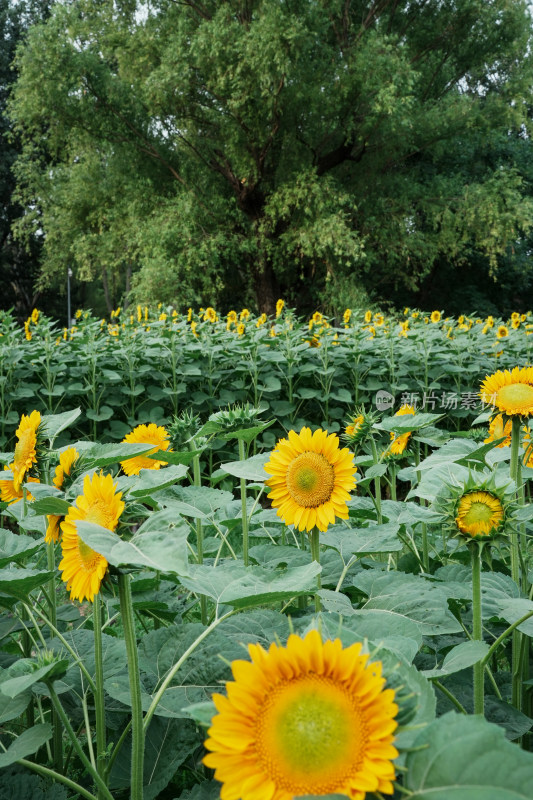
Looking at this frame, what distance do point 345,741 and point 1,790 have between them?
2.28ft

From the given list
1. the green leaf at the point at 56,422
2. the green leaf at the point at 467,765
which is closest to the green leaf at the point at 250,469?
the green leaf at the point at 56,422

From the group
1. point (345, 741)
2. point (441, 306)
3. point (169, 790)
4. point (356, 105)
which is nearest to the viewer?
point (345, 741)

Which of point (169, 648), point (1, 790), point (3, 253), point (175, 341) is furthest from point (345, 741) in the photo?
point (3, 253)

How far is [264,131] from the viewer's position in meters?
12.2

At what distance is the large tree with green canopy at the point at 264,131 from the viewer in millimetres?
11289

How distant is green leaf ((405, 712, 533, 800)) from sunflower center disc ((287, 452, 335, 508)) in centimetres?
60

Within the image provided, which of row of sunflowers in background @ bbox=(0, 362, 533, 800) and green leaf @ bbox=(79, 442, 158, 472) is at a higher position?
green leaf @ bbox=(79, 442, 158, 472)

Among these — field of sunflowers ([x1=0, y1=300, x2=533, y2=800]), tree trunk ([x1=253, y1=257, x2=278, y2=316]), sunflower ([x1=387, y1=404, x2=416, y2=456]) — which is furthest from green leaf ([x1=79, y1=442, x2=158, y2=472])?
tree trunk ([x1=253, y1=257, x2=278, y2=316])

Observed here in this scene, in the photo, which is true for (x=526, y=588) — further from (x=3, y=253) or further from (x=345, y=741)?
(x=3, y=253)

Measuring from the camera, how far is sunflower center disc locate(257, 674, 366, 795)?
0.44 meters

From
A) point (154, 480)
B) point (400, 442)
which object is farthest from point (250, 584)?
point (400, 442)

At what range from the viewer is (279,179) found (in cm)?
1312

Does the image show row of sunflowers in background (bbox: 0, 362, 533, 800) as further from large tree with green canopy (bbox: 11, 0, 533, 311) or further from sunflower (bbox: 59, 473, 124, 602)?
large tree with green canopy (bbox: 11, 0, 533, 311)

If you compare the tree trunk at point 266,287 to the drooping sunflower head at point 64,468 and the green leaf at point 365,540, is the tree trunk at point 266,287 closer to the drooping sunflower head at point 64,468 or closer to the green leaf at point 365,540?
the green leaf at point 365,540
